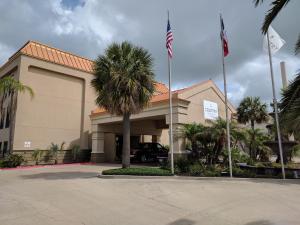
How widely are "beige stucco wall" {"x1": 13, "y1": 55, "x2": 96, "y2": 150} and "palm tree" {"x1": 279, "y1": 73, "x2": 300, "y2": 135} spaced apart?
67.0 feet

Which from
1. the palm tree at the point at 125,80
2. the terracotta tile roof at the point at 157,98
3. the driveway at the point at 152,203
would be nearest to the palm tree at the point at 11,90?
the terracotta tile roof at the point at 157,98

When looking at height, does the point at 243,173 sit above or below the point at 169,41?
below

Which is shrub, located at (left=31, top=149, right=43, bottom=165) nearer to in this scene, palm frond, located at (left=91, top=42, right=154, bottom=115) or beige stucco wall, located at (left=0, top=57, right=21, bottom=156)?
beige stucco wall, located at (left=0, top=57, right=21, bottom=156)

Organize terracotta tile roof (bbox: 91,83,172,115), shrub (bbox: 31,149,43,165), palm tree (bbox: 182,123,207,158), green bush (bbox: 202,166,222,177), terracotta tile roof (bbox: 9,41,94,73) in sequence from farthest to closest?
→ terracotta tile roof (bbox: 9,41,94,73) → shrub (bbox: 31,149,43,165) → terracotta tile roof (bbox: 91,83,172,115) → palm tree (bbox: 182,123,207,158) → green bush (bbox: 202,166,222,177)

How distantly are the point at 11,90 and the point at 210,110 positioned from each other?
55.3 ft

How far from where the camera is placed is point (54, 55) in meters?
26.3

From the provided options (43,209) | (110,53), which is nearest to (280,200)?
(43,209)

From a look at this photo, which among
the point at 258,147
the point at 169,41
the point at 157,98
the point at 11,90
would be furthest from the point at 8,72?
the point at 258,147

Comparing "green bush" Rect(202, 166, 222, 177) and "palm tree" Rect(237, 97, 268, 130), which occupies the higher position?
"palm tree" Rect(237, 97, 268, 130)

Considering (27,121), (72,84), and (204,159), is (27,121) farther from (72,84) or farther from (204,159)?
(204,159)

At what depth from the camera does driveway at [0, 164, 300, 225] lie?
21.2 ft

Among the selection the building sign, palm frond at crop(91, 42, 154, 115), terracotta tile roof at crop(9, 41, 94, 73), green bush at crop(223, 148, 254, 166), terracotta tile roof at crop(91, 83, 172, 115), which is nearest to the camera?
palm frond at crop(91, 42, 154, 115)

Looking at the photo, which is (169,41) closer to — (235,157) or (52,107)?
(235,157)

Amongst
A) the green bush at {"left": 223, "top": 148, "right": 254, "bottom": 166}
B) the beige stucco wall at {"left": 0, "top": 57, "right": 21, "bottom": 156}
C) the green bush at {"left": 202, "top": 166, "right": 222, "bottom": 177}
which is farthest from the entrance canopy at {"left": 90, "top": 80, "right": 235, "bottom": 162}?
the beige stucco wall at {"left": 0, "top": 57, "right": 21, "bottom": 156}
